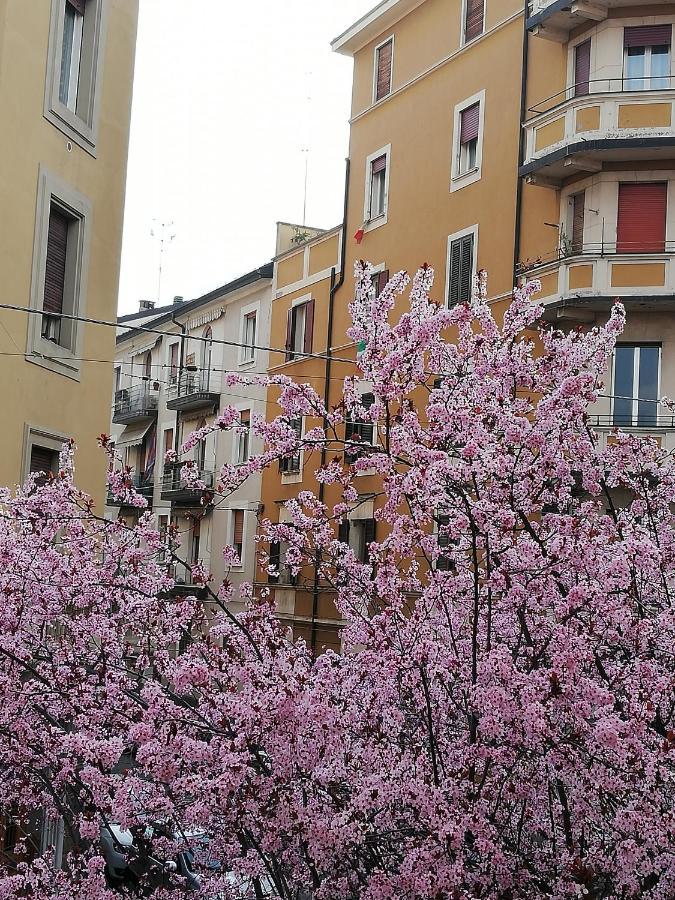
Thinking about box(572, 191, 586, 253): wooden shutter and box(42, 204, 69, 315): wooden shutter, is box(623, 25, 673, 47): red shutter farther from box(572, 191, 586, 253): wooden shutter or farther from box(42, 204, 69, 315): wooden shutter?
box(42, 204, 69, 315): wooden shutter

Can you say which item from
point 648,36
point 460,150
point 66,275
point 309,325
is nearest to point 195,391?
point 309,325

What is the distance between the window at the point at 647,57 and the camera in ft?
69.9

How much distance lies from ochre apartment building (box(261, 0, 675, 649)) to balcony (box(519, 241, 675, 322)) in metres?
0.02

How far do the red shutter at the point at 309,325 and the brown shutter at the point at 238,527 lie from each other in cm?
554

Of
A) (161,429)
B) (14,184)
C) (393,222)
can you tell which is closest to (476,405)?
(14,184)

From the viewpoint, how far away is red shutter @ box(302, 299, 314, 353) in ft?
108

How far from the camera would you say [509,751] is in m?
6.38

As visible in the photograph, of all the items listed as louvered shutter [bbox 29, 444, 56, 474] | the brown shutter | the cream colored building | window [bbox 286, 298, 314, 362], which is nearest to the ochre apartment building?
window [bbox 286, 298, 314, 362]

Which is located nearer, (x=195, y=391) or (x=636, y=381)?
(x=636, y=381)

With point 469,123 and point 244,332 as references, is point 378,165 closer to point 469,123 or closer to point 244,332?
point 469,123

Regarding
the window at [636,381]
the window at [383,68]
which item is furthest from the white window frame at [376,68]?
the window at [636,381]

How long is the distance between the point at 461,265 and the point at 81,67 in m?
11.6

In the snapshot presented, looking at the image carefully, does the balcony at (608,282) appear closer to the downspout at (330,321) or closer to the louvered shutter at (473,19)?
the louvered shutter at (473,19)

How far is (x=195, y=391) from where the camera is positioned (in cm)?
4012
